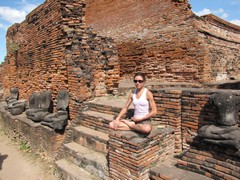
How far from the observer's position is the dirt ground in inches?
200

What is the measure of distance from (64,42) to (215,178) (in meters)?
4.99

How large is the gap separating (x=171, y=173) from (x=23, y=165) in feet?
13.5

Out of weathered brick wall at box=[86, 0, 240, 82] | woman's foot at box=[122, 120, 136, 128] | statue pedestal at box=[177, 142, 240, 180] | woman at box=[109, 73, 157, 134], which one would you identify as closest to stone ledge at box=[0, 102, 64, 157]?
woman at box=[109, 73, 157, 134]

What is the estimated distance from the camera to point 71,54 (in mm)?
6105

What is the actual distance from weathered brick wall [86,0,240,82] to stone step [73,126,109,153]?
14.8 feet

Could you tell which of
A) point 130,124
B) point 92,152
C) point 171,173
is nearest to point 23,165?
point 92,152

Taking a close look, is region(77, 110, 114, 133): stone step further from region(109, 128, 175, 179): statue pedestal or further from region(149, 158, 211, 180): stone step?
region(149, 158, 211, 180): stone step

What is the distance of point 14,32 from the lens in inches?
399

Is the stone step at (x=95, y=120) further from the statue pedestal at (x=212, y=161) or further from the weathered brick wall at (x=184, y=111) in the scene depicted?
the statue pedestal at (x=212, y=161)

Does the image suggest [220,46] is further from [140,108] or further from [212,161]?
[212,161]

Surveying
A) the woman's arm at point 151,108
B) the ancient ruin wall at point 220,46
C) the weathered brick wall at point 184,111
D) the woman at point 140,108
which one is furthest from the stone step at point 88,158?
the ancient ruin wall at point 220,46

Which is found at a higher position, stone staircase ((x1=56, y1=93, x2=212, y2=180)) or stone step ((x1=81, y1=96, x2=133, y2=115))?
stone step ((x1=81, y1=96, x2=133, y2=115))

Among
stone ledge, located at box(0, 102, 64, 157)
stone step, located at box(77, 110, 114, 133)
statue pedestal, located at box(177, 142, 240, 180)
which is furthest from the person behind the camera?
stone ledge, located at box(0, 102, 64, 157)

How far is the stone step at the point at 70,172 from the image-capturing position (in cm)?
412
